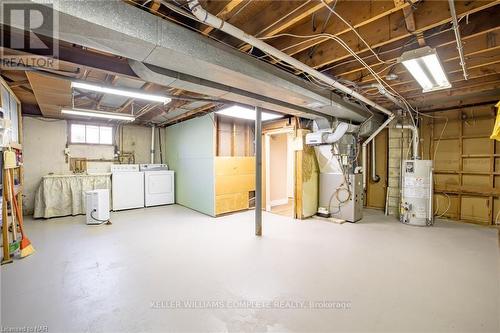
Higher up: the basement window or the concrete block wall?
the basement window

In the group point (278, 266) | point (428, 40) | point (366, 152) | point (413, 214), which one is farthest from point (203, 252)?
point (366, 152)

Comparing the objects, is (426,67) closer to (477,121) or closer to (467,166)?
(477,121)

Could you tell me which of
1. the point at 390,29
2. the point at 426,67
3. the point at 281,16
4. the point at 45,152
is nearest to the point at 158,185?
the point at 45,152

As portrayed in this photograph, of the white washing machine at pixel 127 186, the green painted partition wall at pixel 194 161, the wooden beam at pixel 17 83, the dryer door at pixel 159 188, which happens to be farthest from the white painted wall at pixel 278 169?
the wooden beam at pixel 17 83

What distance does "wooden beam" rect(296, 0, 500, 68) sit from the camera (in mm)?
1812

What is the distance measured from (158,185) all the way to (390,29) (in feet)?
19.3

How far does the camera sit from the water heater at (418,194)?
4.36m

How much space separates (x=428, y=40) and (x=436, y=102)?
2.95m

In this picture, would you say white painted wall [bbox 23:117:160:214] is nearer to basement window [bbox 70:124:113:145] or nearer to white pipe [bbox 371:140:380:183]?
basement window [bbox 70:124:113:145]

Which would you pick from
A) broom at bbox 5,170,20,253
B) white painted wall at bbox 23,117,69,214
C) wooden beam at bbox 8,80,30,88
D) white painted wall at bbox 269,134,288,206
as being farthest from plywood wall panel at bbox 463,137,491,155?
white painted wall at bbox 23,117,69,214

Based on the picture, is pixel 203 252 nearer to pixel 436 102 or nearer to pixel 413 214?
pixel 413 214

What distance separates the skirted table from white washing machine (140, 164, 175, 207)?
3.40 ft

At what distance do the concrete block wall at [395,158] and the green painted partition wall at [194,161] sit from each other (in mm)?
4057

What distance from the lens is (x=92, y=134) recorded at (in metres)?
5.96
